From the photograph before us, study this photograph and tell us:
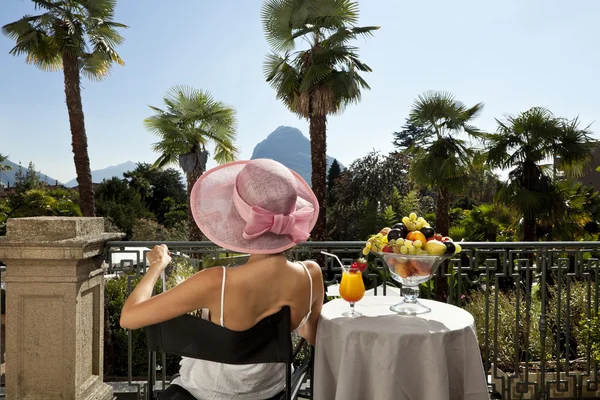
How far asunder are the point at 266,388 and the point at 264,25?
1411 cm

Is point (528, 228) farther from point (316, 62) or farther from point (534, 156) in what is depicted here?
point (316, 62)

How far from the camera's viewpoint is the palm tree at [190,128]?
666 inches

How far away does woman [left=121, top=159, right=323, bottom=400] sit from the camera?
1.57m

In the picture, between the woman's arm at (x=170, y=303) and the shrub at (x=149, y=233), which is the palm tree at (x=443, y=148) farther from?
the shrub at (x=149, y=233)

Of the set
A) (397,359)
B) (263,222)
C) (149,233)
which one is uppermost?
(263,222)

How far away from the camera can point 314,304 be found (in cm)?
196

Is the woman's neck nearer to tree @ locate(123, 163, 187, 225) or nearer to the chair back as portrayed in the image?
the chair back

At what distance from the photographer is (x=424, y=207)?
25250 mm

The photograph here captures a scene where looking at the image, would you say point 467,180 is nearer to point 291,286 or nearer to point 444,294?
point 444,294

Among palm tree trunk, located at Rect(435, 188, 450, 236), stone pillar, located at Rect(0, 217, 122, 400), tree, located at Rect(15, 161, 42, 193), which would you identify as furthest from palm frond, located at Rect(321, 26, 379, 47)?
tree, located at Rect(15, 161, 42, 193)

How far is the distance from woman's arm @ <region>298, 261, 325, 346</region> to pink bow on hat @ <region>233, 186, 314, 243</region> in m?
0.21

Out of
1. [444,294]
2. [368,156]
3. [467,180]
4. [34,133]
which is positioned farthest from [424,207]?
[34,133]

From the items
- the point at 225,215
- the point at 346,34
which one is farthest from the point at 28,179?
the point at 225,215

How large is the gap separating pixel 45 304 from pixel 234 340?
1.72 meters
